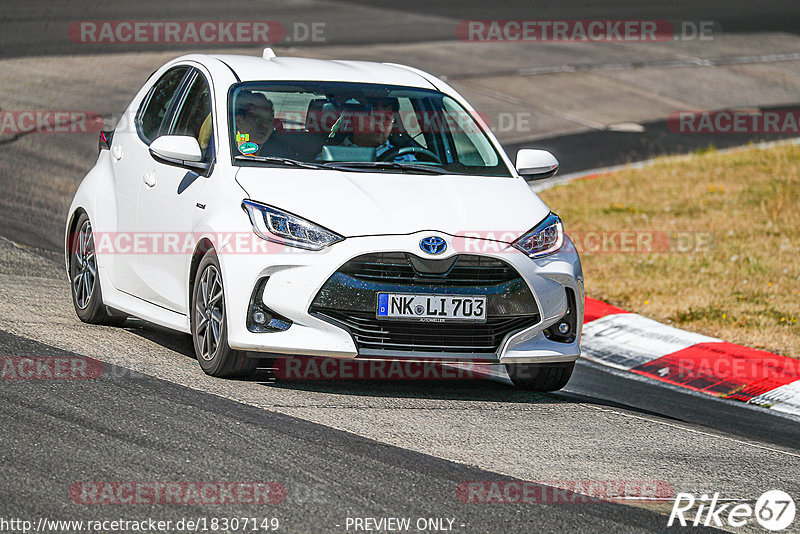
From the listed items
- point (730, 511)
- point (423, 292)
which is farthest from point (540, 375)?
point (730, 511)

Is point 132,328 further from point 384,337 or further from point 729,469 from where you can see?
point 729,469

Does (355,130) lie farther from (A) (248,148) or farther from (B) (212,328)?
(B) (212,328)

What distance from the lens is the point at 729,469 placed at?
6145mm

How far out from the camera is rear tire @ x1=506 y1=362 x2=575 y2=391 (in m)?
7.39

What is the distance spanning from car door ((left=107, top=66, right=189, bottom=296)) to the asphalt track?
1.34 ft

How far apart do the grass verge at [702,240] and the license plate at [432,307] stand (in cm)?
361

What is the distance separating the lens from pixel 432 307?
21.9ft

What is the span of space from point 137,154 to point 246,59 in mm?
888

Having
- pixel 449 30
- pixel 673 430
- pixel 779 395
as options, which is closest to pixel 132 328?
pixel 673 430

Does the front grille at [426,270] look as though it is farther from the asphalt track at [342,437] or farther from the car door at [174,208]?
the car door at [174,208]

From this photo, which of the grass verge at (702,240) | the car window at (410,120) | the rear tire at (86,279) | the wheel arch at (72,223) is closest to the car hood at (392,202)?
the car window at (410,120)

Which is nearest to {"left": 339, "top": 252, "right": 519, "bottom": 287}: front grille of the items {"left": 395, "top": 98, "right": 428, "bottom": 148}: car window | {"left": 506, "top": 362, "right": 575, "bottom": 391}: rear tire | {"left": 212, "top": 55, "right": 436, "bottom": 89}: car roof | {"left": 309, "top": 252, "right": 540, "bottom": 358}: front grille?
{"left": 309, "top": 252, "right": 540, "bottom": 358}: front grille

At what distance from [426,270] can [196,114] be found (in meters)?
1.96

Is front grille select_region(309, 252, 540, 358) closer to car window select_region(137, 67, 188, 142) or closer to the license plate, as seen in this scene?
the license plate
